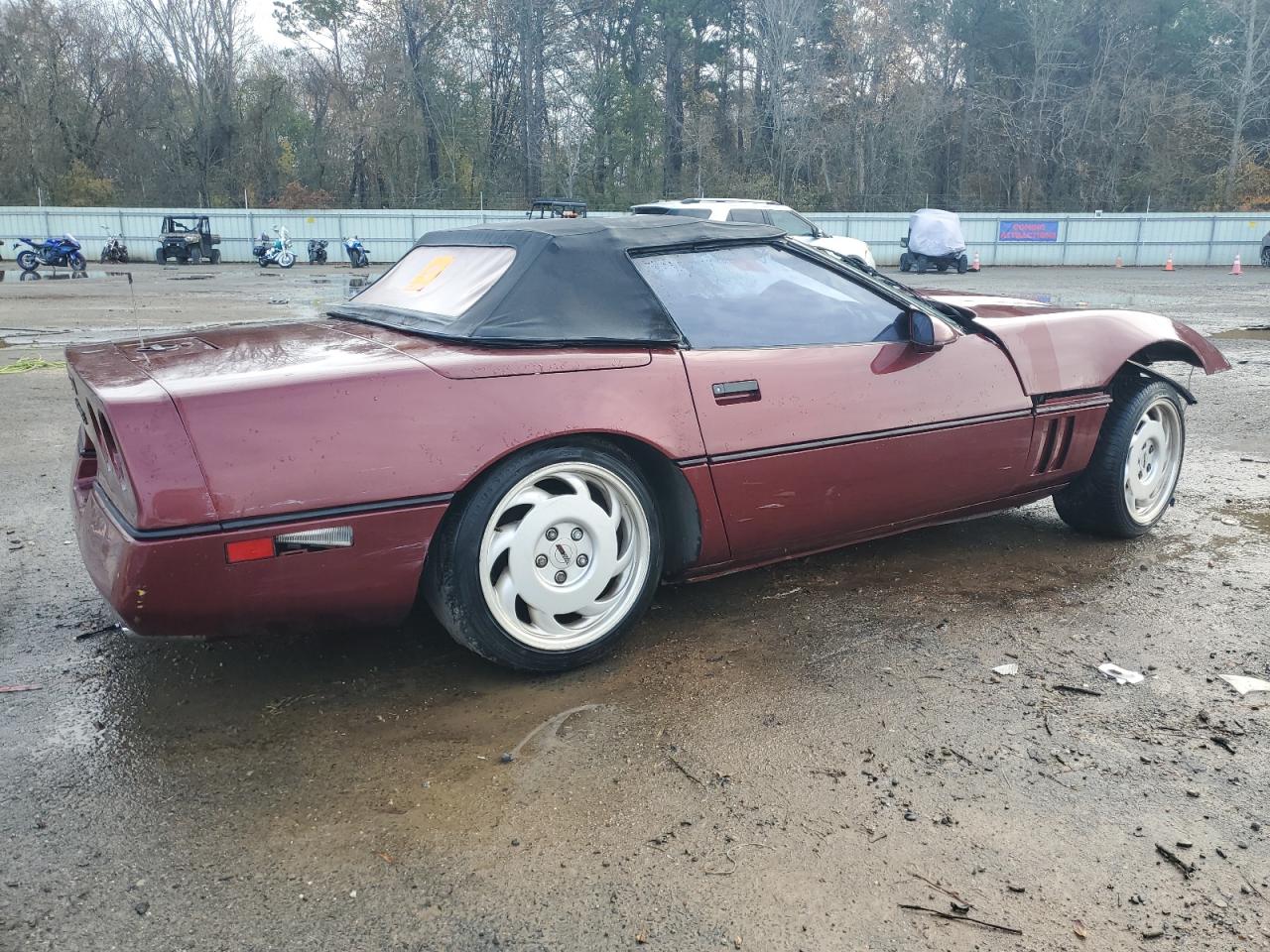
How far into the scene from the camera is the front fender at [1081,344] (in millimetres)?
3816

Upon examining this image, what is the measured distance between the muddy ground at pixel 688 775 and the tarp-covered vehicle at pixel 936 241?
22.5m

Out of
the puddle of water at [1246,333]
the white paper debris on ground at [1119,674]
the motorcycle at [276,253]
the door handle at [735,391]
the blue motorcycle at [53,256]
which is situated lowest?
the white paper debris on ground at [1119,674]

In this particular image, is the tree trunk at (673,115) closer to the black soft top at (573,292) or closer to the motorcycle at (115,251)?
the motorcycle at (115,251)

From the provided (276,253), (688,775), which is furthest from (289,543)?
(276,253)

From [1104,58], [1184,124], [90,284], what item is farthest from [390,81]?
[1184,124]

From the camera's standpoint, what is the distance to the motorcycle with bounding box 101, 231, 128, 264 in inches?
1167

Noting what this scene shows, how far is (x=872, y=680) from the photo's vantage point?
2.92 metres

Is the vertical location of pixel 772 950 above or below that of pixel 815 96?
below

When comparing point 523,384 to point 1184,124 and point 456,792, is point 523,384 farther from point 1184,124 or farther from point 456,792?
point 1184,124

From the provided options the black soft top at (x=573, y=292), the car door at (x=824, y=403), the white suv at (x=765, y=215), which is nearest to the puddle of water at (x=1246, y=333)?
the white suv at (x=765, y=215)

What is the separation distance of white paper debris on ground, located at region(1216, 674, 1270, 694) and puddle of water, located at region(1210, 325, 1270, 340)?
10017mm

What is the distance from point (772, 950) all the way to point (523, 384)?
1566 millimetres

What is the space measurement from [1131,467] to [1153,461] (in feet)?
0.69

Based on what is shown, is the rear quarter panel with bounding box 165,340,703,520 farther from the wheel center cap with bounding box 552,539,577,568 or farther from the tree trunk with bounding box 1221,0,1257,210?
the tree trunk with bounding box 1221,0,1257,210
